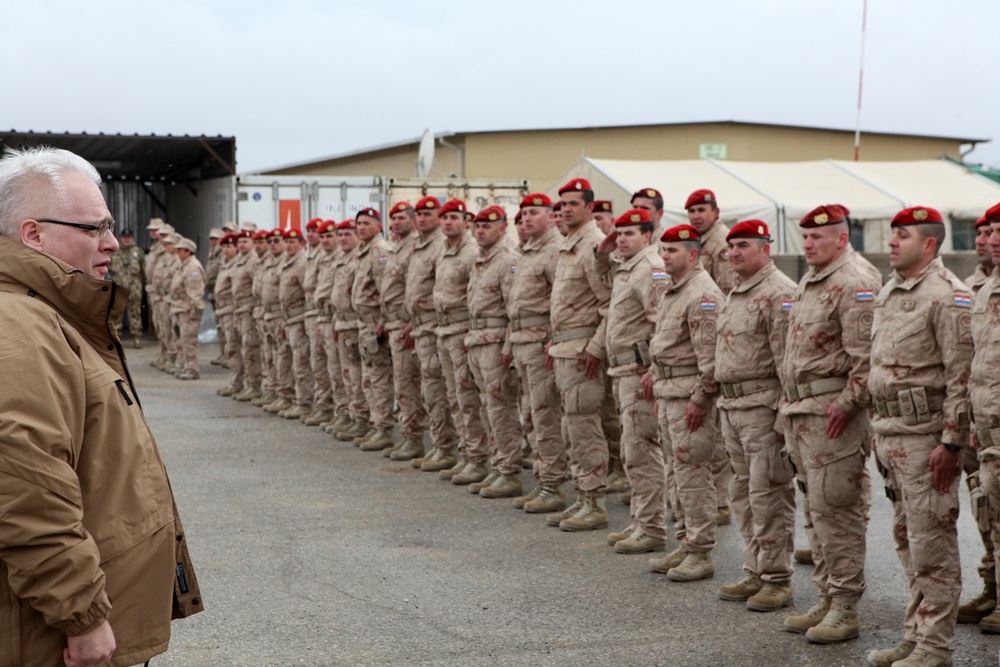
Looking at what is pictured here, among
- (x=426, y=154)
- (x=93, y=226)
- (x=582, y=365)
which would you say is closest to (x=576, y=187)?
(x=582, y=365)

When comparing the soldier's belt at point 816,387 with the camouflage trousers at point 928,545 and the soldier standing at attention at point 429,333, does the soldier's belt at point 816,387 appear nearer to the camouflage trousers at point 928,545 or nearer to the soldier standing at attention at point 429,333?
the camouflage trousers at point 928,545

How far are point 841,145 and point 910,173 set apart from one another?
9.16 m

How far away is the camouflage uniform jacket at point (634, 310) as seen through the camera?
23.5ft

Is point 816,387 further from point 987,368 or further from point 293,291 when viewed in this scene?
point 293,291

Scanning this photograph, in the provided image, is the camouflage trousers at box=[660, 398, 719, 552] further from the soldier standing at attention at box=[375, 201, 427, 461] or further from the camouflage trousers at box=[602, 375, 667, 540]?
the soldier standing at attention at box=[375, 201, 427, 461]

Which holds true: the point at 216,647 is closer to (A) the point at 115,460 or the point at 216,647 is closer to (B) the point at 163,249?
(A) the point at 115,460

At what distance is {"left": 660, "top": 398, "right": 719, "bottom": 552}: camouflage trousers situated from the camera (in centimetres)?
651

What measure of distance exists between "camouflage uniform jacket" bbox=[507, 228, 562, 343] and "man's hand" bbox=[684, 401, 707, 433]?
2238 millimetres

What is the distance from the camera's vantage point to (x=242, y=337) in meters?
15.6

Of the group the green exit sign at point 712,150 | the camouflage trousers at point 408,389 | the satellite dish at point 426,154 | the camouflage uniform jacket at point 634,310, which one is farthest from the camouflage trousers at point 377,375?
the green exit sign at point 712,150

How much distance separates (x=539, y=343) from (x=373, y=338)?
3221 mm

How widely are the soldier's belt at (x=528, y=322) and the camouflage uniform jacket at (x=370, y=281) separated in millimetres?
3024

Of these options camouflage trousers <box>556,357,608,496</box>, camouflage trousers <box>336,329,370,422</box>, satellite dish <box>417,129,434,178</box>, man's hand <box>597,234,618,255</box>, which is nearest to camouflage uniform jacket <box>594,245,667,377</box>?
man's hand <box>597,234,618,255</box>

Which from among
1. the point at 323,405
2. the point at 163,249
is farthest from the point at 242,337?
the point at 163,249
